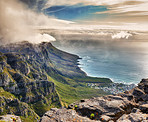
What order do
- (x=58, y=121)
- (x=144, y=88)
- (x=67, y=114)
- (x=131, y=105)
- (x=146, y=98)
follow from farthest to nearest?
1. (x=144, y=88)
2. (x=146, y=98)
3. (x=131, y=105)
4. (x=67, y=114)
5. (x=58, y=121)

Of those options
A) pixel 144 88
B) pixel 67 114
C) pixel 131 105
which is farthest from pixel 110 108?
pixel 144 88

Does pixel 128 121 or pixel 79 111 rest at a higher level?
pixel 128 121

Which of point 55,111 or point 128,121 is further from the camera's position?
point 55,111

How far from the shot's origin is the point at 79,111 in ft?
89.2

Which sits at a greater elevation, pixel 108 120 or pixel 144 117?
pixel 144 117

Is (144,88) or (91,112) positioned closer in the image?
(91,112)

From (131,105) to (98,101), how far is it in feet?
25.8

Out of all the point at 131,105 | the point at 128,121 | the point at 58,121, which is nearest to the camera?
the point at 128,121

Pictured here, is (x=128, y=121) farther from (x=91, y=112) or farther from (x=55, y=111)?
(x=55, y=111)

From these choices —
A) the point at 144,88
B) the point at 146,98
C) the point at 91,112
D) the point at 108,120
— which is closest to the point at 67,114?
the point at 91,112

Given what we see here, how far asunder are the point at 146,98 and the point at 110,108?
45.7ft

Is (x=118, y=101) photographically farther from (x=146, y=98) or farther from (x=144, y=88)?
(x=144, y=88)

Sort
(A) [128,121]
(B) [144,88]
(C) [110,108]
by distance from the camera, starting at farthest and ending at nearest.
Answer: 1. (B) [144,88]
2. (C) [110,108]
3. (A) [128,121]

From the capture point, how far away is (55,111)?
2616 cm
